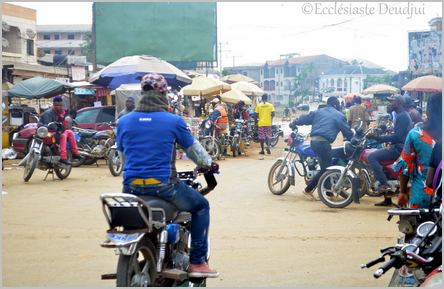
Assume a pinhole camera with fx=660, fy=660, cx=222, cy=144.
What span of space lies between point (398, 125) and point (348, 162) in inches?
37.1

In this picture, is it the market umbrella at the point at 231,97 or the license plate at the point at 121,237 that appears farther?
the market umbrella at the point at 231,97

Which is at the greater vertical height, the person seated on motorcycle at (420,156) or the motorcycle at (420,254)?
the person seated on motorcycle at (420,156)

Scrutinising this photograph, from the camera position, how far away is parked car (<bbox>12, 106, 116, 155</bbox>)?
667 inches

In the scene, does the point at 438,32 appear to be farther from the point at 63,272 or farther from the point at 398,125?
the point at 63,272

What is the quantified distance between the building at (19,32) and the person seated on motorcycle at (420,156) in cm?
3630

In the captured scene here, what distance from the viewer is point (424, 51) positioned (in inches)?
1268

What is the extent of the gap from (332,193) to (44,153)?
581 cm

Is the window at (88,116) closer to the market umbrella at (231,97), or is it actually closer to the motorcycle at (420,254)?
the market umbrella at (231,97)

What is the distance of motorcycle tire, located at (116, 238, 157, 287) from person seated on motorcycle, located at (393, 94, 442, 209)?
2.30 metres

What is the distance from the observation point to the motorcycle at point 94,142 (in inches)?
603

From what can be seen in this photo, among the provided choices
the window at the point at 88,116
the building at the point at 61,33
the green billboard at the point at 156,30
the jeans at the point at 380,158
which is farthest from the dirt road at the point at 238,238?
the building at the point at 61,33

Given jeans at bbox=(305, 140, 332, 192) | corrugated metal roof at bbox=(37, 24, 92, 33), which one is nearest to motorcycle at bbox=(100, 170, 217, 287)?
jeans at bbox=(305, 140, 332, 192)

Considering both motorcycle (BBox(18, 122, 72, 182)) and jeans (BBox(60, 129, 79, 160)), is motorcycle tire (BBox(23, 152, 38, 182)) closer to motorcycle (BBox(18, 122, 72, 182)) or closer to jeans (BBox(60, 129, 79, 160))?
motorcycle (BBox(18, 122, 72, 182))

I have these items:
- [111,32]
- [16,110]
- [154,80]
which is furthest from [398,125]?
[111,32]
